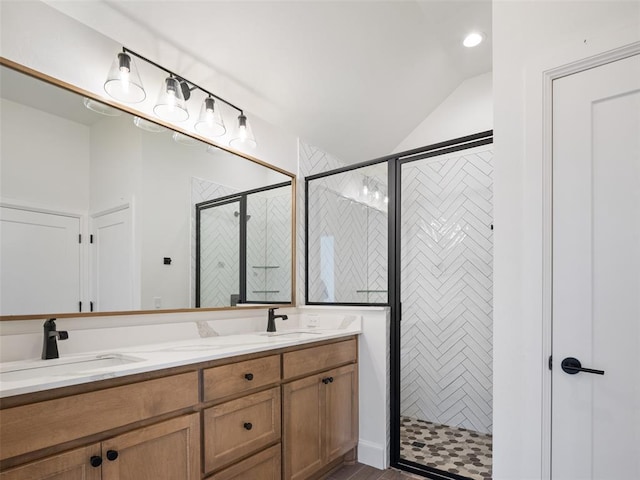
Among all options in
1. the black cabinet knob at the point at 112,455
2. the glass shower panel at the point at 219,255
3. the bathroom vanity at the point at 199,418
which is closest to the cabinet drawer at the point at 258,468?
the bathroom vanity at the point at 199,418

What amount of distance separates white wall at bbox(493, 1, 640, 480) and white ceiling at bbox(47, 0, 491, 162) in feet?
3.66

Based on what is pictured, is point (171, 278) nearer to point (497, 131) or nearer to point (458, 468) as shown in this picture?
point (497, 131)

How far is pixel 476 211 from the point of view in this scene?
3.05 meters

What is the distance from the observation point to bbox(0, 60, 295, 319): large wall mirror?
58.6 inches

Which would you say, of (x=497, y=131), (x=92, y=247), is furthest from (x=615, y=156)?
(x=92, y=247)

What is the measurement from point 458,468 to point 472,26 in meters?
3.07

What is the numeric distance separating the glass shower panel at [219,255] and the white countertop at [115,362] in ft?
0.97

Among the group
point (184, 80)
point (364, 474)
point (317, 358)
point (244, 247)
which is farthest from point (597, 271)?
point (184, 80)

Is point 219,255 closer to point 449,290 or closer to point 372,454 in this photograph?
point 372,454

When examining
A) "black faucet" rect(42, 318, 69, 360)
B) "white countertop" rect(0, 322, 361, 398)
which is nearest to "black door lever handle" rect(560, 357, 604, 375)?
"white countertop" rect(0, 322, 361, 398)

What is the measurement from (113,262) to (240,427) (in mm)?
988

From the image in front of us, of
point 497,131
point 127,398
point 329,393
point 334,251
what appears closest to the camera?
point 127,398

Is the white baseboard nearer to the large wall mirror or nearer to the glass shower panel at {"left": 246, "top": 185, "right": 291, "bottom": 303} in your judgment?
the glass shower panel at {"left": 246, "top": 185, "right": 291, "bottom": 303}

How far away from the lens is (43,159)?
1.57 m
